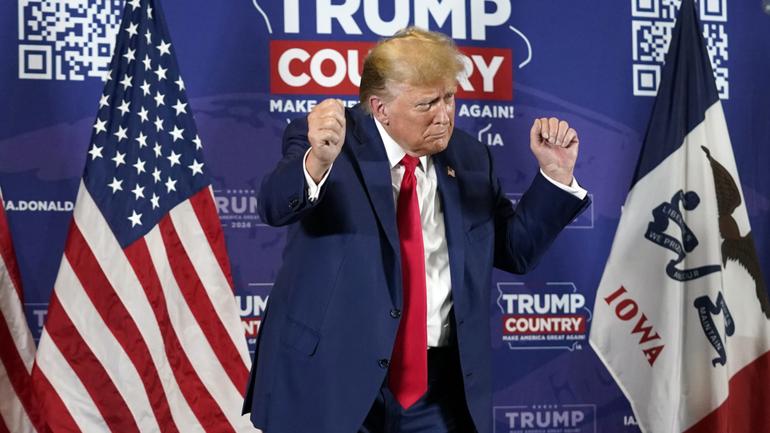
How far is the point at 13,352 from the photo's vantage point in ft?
12.1

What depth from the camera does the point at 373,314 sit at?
2.16 metres

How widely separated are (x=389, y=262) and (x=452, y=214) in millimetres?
215

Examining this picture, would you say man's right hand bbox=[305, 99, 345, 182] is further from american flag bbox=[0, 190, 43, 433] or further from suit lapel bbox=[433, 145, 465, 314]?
american flag bbox=[0, 190, 43, 433]

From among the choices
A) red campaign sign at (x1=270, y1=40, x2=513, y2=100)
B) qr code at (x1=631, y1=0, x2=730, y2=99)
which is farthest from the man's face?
qr code at (x1=631, y1=0, x2=730, y2=99)

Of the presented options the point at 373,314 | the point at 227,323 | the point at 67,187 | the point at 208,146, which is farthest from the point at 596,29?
the point at 373,314

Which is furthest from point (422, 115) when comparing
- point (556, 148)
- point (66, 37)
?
point (66, 37)

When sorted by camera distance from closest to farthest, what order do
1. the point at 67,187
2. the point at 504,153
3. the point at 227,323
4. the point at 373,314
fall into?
the point at 373,314 → the point at 227,323 → the point at 67,187 → the point at 504,153

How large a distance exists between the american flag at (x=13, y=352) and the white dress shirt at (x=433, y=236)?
195cm

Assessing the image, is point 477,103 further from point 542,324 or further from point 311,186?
point 311,186

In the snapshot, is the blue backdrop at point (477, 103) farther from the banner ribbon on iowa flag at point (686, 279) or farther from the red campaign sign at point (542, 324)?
the banner ribbon on iowa flag at point (686, 279)

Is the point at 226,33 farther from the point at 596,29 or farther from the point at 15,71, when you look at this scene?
the point at 596,29

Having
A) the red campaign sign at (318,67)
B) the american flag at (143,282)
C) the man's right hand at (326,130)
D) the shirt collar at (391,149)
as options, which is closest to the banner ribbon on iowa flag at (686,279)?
the red campaign sign at (318,67)

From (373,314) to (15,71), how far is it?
97.7 inches

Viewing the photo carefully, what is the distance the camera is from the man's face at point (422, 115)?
2.25 m
